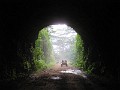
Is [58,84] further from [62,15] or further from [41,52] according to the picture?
[41,52]

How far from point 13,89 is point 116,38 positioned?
6.37m

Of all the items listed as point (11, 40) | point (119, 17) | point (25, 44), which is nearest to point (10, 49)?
point (11, 40)

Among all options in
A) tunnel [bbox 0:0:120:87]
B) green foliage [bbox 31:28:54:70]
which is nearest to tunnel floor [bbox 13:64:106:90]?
tunnel [bbox 0:0:120:87]

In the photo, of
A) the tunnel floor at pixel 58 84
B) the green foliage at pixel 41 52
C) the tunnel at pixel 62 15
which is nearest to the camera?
the tunnel floor at pixel 58 84

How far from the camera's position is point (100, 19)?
15.5 metres

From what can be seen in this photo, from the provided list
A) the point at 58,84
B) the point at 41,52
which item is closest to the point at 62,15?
the point at 58,84

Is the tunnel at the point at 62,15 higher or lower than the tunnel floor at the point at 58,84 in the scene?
higher

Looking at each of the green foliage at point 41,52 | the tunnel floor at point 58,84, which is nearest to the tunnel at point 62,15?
the tunnel floor at point 58,84

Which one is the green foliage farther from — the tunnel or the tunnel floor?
the tunnel floor

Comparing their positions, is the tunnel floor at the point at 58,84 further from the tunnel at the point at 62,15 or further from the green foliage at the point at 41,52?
the green foliage at the point at 41,52

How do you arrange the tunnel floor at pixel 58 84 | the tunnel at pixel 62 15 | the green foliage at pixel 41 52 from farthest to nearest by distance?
1. the green foliage at pixel 41 52
2. the tunnel at pixel 62 15
3. the tunnel floor at pixel 58 84

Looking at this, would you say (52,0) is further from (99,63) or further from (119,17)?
(99,63)

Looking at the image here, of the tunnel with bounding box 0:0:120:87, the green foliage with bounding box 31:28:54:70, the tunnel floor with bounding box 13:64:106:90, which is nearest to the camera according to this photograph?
the tunnel floor with bounding box 13:64:106:90

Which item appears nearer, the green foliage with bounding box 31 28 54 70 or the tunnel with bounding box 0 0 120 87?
the tunnel with bounding box 0 0 120 87
